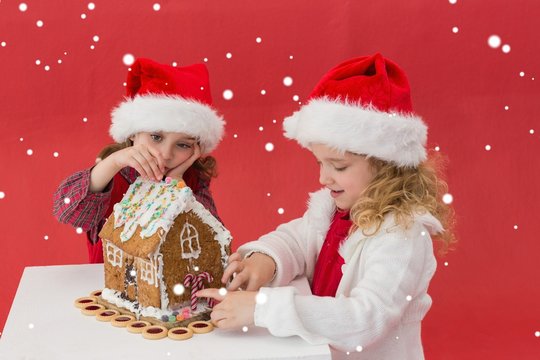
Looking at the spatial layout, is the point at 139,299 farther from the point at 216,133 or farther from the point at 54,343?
the point at 216,133

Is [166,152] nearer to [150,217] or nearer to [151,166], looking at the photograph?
[151,166]

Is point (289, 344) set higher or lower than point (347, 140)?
lower

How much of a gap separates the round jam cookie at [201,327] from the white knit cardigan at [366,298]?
4.6 inches

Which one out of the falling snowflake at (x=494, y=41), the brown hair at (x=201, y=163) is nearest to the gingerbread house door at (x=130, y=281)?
the brown hair at (x=201, y=163)

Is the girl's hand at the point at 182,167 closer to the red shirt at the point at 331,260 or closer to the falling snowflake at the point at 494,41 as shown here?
the red shirt at the point at 331,260

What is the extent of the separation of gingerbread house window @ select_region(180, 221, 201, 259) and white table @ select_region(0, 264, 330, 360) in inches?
6.9

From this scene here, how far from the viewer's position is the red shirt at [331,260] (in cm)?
217

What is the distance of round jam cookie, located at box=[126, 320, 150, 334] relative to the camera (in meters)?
1.82

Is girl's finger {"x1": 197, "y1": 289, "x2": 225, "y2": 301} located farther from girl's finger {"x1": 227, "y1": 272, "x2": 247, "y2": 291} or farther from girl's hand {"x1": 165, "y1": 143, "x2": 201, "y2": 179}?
girl's hand {"x1": 165, "y1": 143, "x2": 201, "y2": 179}

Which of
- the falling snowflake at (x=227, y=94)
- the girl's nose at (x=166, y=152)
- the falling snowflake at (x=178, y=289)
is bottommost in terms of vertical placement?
the falling snowflake at (x=178, y=289)

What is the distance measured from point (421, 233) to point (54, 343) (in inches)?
32.5

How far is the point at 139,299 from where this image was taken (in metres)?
1.92

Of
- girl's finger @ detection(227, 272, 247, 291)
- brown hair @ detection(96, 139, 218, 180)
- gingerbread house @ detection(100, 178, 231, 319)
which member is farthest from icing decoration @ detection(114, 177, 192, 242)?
brown hair @ detection(96, 139, 218, 180)

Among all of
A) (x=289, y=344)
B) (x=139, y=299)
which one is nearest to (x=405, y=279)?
(x=289, y=344)
